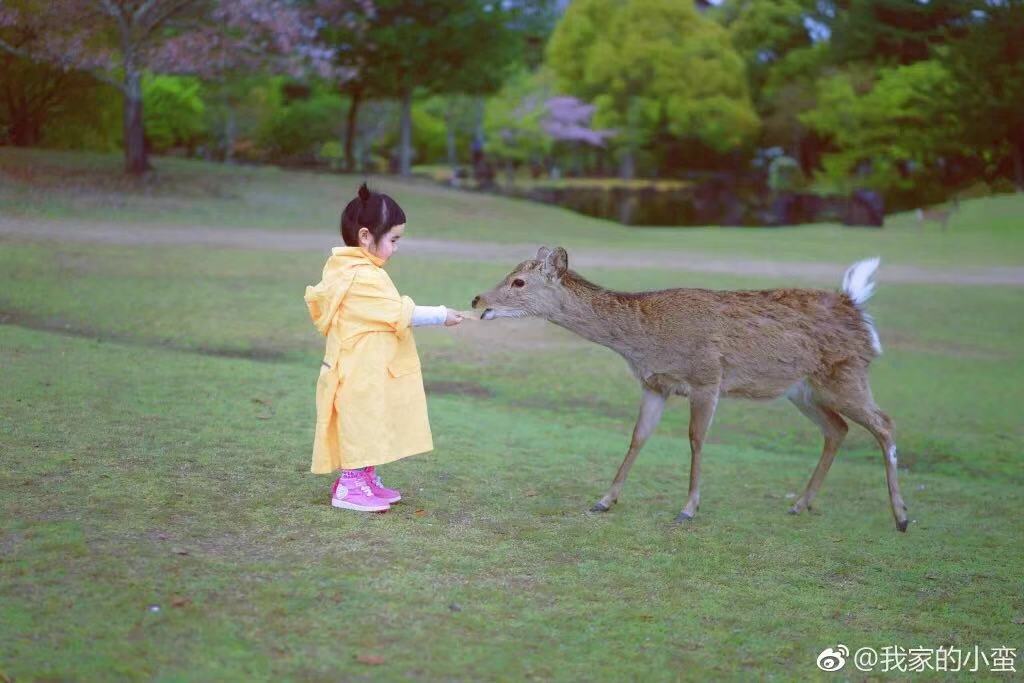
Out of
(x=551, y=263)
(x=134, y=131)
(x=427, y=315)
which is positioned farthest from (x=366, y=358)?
(x=134, y=131)

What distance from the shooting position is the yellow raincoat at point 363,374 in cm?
479

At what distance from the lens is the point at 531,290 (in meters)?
5.65

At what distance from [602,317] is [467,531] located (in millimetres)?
1435

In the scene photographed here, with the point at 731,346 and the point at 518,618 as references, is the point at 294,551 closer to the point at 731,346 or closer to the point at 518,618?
the point at 518,618

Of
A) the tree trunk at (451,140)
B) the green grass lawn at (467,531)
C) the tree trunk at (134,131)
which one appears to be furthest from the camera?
the tree trunk at (451,140)

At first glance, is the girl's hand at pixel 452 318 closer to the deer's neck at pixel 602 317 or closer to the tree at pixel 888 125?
the deer's neck at pixel 602 317

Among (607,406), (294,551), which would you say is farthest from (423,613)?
(607,406)

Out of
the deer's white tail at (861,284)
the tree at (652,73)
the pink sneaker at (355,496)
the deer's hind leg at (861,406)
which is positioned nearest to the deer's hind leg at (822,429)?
the deer's hind leg at (861,406)

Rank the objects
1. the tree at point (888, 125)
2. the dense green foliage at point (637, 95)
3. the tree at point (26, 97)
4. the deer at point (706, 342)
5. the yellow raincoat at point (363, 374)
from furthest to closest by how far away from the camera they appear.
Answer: the tree at point (888, 125) < the dense green foliage at point (637, 95) < the tree at point (26, 97) < the deer at point (706, 342) < the yellow raincoat at point (363, 374)

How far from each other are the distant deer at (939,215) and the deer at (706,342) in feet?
65.3

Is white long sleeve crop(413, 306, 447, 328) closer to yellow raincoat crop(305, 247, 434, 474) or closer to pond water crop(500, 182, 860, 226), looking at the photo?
yellow raincoat crop(305, 247, 434, 474)

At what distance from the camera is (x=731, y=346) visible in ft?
18.6

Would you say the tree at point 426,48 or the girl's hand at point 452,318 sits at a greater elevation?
the tree at point 426,48

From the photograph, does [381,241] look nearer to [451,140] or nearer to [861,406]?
[861,406]
